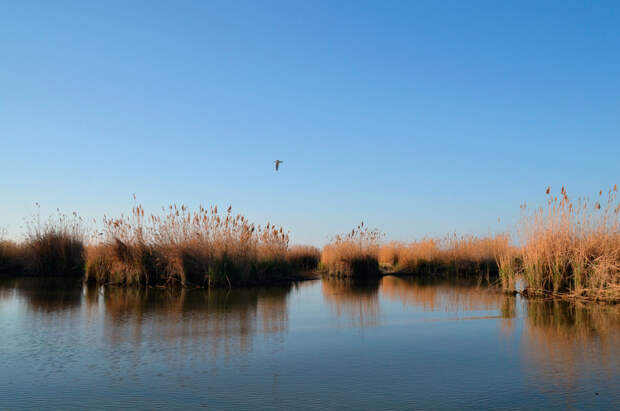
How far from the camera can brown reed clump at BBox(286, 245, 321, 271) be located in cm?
1775

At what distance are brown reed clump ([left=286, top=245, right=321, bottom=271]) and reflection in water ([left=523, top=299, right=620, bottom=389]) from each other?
11.9 m

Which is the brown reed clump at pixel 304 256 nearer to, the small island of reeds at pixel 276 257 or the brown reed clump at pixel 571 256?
the small island of reeds at pixel 276 257

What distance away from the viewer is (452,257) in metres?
16.3

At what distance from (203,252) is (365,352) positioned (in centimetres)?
640

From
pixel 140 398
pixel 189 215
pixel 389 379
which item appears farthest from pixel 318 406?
pixel 189 215

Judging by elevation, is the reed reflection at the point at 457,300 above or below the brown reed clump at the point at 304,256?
below

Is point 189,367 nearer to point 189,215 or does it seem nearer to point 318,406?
point 318,406

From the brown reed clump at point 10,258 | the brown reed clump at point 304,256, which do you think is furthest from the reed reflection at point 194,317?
the brown reed clump at point 304,256

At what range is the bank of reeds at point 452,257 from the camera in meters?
15.9

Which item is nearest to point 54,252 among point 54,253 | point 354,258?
point 54,253

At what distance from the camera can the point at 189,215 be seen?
10359 millimetres

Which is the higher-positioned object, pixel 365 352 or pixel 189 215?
pixel 189 215

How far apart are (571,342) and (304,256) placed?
14.5 m

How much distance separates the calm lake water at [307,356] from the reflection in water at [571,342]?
0.05 feet
